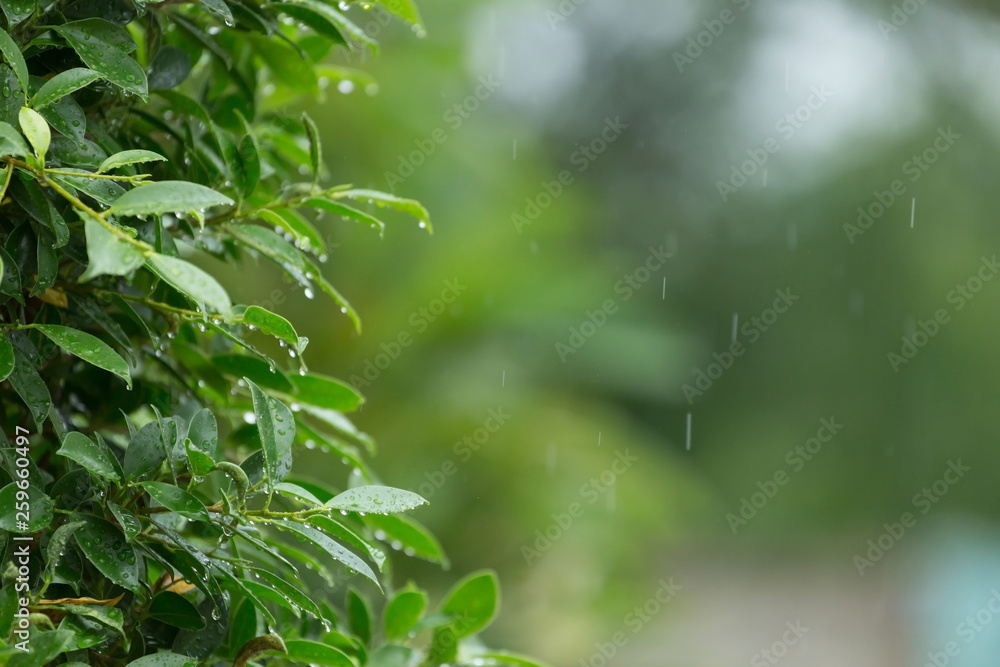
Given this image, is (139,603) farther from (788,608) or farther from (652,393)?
(788,608)

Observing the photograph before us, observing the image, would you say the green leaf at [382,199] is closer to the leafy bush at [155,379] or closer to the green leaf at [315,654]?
the leafy bush at [155,379]

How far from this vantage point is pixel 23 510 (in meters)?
0.35

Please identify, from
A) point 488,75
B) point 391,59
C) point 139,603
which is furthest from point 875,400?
point 139,603

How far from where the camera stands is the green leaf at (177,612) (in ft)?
1.31

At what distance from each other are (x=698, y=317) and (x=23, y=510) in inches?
157

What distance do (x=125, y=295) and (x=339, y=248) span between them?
136cm

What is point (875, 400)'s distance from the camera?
394 cm

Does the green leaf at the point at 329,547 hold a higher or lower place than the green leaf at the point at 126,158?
lower

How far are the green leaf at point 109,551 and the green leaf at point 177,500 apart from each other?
0.10ft

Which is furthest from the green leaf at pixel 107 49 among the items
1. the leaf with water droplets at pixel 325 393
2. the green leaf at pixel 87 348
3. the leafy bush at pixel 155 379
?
the leaf with water droplets at pixel 325 393

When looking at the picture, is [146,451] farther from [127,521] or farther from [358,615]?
[358,615]

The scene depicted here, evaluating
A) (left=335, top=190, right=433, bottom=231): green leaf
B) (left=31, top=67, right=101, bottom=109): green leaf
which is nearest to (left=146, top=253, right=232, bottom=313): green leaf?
(left=31, top=67, right=101, bottom=109): green leaf

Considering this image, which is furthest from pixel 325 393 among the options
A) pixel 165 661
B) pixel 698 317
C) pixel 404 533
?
pixel 698 317

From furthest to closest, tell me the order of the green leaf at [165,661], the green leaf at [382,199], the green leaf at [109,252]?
1. the green leaf at [382,199]
2. the green leaf at [165,661]
3. the green leaf at [109,252]
